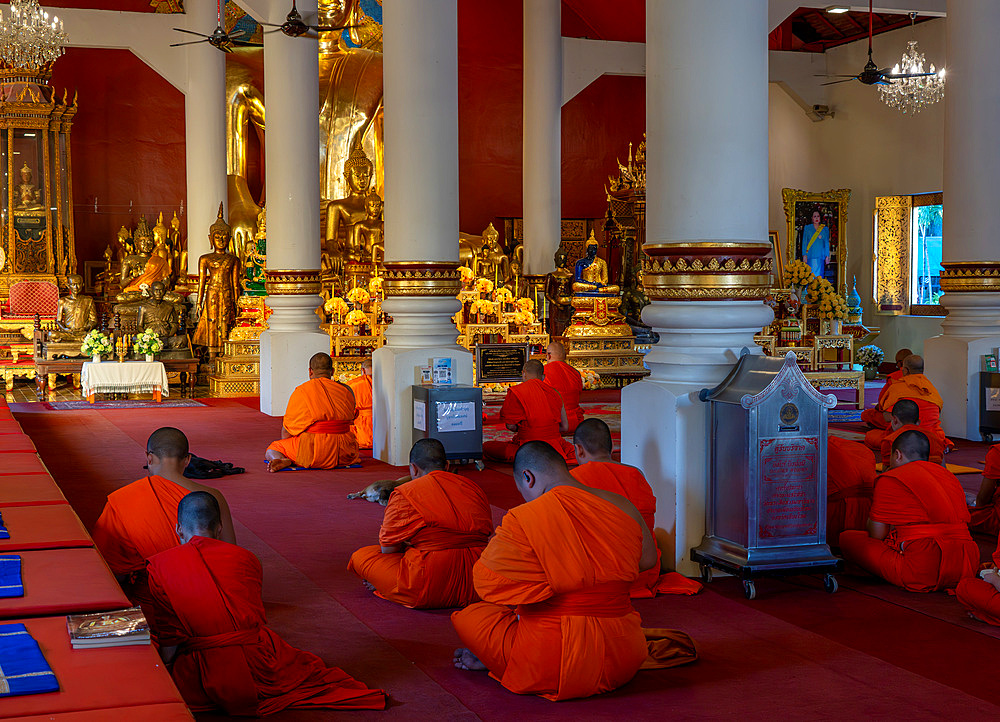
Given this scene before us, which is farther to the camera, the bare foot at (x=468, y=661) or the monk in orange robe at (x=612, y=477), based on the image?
the monk in orange robe at (x=612, y=477)

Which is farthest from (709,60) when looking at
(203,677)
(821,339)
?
(821,339)

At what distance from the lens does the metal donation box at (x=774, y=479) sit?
466 centimetres

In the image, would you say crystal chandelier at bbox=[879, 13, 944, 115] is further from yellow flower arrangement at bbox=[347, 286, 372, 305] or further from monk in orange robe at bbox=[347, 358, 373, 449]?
monk in orange robe at bbox=[347, 358, 373, 449]

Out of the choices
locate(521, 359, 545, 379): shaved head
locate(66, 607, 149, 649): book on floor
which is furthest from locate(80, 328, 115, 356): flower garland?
locate(66, 607, 149, 649): book on floor

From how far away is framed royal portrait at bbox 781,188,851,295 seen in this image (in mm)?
16922

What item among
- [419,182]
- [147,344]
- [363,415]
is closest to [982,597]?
[419,182]

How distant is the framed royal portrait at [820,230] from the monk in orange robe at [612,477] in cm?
1302

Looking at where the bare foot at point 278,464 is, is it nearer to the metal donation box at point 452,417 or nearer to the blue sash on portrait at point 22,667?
the metal donation box at point 452,417

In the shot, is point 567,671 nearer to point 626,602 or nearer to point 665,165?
point 626,602

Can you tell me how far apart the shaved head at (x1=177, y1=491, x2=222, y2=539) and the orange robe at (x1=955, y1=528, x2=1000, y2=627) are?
9.35ft

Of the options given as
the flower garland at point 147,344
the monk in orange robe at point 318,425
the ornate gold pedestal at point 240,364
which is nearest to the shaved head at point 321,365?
the monk in orange robe at point 318,425

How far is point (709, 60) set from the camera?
512 cm

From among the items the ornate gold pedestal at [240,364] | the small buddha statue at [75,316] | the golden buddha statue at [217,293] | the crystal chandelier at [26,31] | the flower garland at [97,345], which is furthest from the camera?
the small buddha statue at [75,316]

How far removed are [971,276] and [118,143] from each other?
12.5m
